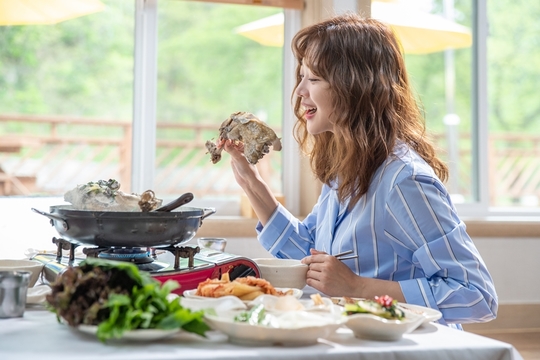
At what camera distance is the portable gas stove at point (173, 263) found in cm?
138

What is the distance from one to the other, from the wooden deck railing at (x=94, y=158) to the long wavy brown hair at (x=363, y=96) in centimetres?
208

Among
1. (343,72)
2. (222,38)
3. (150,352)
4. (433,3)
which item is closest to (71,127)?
(222,38)

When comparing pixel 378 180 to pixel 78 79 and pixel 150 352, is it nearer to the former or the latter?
pixel 150 352

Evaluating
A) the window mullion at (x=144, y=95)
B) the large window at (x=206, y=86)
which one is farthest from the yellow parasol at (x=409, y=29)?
the window mullion at (x=144, y=95)

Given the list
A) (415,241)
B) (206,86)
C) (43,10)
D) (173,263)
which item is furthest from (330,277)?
(43,10)

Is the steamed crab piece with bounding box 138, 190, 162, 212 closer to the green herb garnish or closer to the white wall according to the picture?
the green herb garnish

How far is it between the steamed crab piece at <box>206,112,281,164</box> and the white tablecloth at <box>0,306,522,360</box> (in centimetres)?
86

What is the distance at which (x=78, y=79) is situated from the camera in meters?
3.91

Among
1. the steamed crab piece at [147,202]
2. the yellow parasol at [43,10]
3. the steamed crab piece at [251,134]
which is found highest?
the yellow parasol at [43,10]

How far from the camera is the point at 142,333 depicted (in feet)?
3.07

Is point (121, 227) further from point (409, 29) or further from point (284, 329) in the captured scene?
point (409, 29)

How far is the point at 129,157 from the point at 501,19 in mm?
2498

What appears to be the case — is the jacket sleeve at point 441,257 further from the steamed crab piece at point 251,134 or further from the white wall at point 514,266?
the white wall at point 514,266

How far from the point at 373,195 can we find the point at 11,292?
0.91 meters
